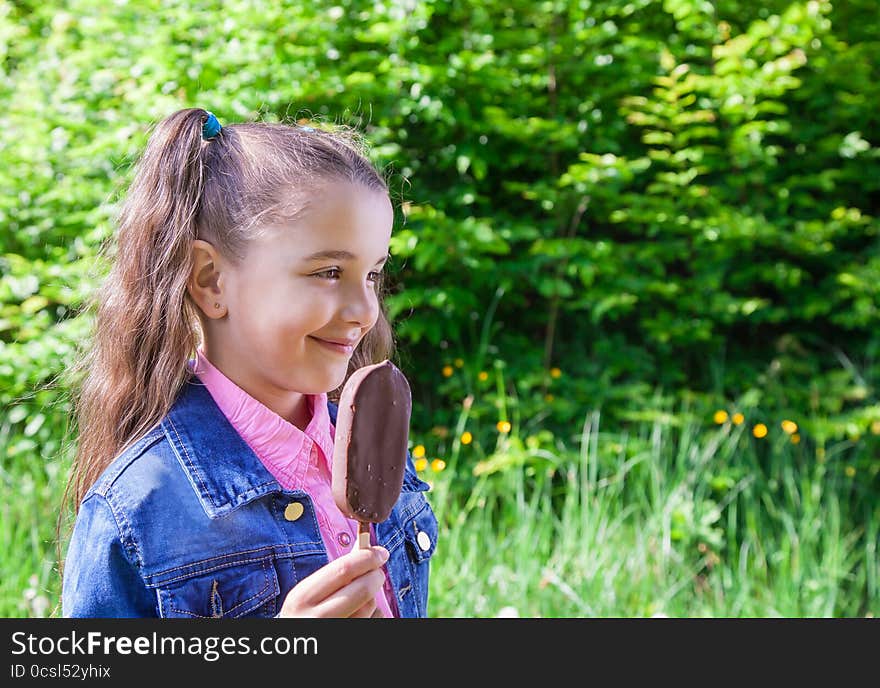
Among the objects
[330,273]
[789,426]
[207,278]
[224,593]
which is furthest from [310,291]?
[789,426]

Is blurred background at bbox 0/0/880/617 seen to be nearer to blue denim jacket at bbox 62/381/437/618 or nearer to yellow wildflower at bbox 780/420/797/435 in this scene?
yellow wildflower at bbox 780/420/797/435

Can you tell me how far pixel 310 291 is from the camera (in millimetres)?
1228

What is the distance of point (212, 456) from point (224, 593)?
18 centimetres

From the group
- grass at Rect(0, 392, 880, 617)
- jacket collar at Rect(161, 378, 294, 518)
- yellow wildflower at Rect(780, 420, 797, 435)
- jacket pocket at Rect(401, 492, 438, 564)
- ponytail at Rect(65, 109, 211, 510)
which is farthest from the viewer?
yellow wildflower at Rect(780, 420, 797, 435)

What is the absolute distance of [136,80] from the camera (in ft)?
12.9

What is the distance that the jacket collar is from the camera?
1.23 metres

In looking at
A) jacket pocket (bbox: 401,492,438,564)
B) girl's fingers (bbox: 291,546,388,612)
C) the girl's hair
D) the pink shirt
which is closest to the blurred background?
jacket pocket (bbox: 401,492,438,564)

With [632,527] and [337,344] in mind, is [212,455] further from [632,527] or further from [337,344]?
[632,527]

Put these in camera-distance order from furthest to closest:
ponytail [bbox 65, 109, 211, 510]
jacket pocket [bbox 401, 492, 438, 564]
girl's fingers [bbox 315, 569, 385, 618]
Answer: jacket pocket [bbox 401, 492, 438, 564]
ponytail [bbox 65, 109, 211, 510]
girl's fingers [bbox 315, 569, 385, 618]

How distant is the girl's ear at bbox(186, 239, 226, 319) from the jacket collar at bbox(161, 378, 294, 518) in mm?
118
